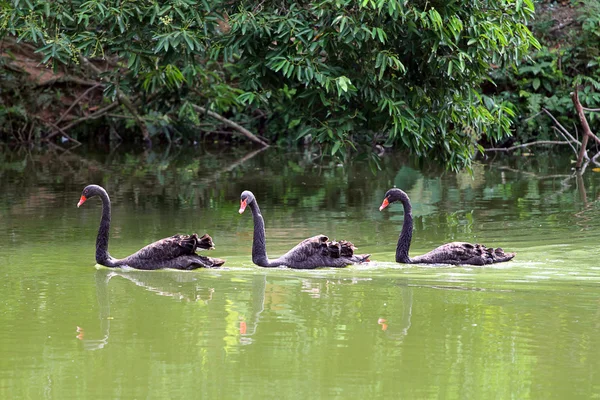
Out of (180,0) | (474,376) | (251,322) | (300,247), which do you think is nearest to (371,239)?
(300,247)

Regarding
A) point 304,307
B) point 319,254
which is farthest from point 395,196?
point 304,307

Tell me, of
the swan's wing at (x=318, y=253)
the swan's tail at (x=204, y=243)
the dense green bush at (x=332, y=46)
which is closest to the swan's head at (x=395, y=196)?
the swan's wing at (x=318, y=253)

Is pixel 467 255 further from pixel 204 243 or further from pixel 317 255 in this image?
pixel 204 243

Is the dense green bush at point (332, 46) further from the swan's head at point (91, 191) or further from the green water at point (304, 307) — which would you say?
the swan's head at point (91, 191)

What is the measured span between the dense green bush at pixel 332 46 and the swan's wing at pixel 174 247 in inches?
83.8

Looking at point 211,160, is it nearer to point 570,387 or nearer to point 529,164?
point 529,164

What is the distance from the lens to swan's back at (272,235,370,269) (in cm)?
905

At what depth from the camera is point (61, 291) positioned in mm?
8094

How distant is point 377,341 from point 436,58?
5532mm

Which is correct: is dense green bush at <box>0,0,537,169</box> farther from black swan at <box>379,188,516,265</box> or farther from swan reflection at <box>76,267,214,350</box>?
swan reflection at <box>76,267,214,350</box>

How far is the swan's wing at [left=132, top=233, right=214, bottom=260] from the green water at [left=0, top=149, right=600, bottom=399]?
0.61ft

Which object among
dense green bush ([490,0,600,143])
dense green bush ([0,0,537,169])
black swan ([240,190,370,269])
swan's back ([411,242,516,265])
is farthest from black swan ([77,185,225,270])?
dense green bush ([490,0,600,143])

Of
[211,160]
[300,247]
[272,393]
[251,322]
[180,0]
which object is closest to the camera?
[272,393]

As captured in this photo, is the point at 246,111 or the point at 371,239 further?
the point at 246,111
